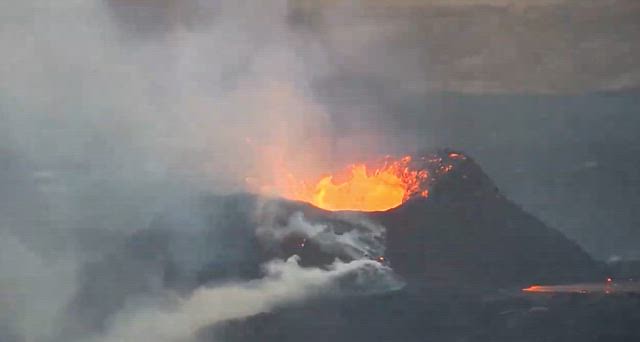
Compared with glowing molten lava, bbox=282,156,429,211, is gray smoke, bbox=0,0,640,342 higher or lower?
higher

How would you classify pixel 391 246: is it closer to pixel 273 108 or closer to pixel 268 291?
pixel 268 291

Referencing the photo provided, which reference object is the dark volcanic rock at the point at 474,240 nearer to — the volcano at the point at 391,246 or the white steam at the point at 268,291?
the volcano at the point at 391,246

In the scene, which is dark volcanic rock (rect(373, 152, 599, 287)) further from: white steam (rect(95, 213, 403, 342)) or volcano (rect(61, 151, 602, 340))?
white steam (rect(95, 213, 403, 342))

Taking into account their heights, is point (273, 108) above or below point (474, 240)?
above

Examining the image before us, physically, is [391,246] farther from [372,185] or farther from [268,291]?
[268,291]

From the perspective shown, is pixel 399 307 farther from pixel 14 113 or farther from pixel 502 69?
pixel 14 113

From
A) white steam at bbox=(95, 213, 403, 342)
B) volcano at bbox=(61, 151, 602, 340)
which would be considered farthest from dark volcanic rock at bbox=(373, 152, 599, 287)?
white steam at bbox=(95, 213, 403, 342)

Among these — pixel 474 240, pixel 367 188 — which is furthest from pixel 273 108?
pixel 474 240

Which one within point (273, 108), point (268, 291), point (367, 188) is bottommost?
point (268, 291)

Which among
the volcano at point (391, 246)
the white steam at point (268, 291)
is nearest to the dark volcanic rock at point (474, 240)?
the volcano at point (391, 246)
